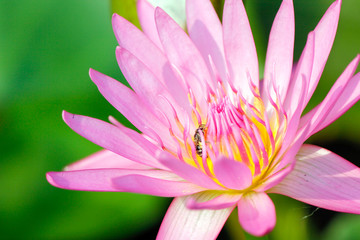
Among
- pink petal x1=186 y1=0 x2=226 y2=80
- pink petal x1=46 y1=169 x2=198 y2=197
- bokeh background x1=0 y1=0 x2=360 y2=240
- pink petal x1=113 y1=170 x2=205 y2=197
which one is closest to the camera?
pink petal x1=113 y1=170 x2=205 y2=197

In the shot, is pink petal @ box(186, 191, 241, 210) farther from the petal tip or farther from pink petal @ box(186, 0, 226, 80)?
pink petal @ box(186, 0, 226, 80)

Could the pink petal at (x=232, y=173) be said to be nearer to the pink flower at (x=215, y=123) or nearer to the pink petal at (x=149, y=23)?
the pink flower at (x=215, y=123)

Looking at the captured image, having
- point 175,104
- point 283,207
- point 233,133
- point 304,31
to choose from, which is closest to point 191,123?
point 175,104

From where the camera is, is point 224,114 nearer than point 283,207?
Yes

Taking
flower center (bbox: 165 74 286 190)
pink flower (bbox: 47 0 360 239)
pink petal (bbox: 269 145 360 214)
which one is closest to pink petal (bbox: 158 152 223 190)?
pink flower (bbox: 47 0 360 239)

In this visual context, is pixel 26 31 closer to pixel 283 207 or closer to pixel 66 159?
pixel 66 159

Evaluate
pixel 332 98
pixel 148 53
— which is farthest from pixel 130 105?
pixel 332 98

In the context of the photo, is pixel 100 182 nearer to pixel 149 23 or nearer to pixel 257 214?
pixel 257 214
